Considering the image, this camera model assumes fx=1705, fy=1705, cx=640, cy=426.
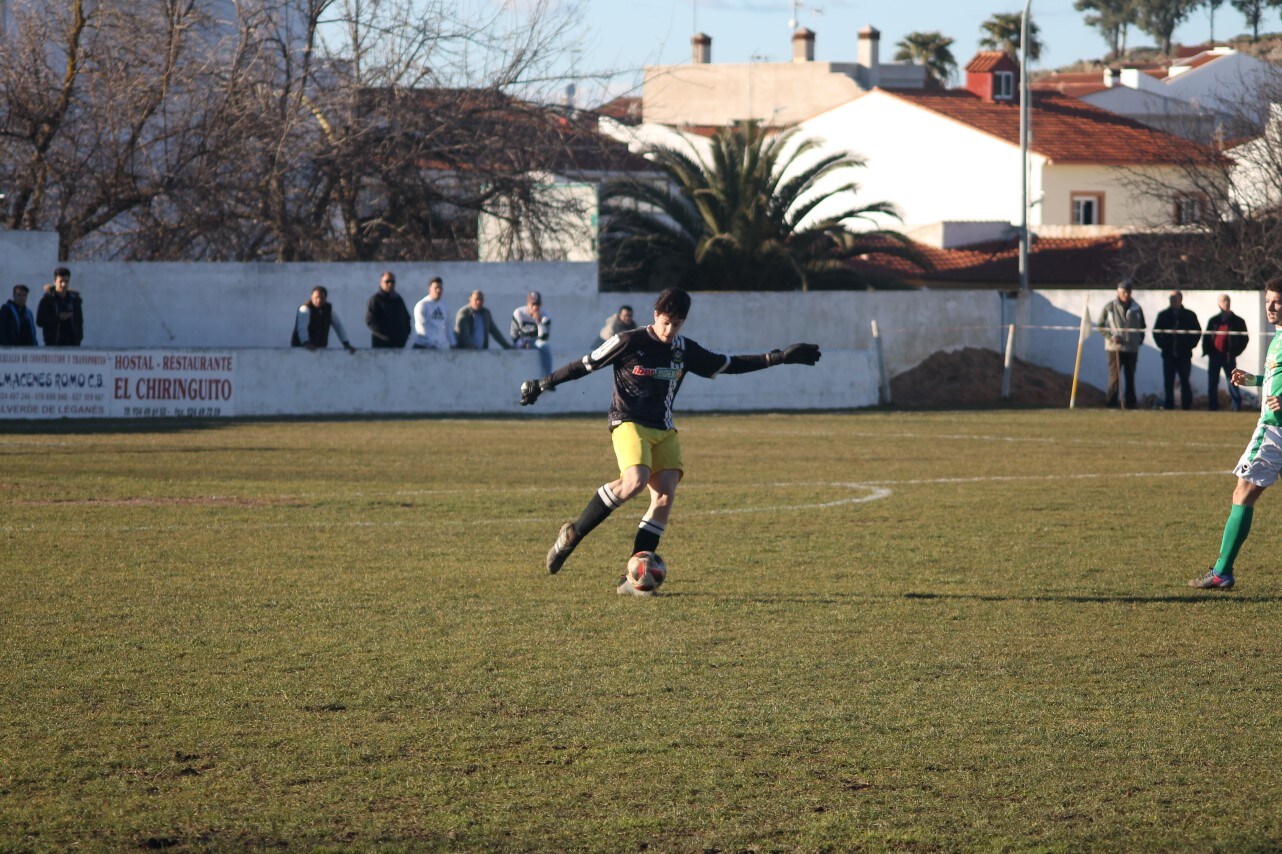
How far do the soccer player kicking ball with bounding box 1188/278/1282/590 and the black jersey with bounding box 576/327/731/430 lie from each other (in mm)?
3058

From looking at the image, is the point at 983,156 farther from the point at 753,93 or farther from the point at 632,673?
the point at 632,673

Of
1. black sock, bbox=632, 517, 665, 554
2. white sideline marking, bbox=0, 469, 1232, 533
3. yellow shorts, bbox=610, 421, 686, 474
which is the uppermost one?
yellow shorts, bbox=610, 421, 686, 474

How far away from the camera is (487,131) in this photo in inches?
1342

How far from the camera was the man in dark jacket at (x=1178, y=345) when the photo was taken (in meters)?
27.5

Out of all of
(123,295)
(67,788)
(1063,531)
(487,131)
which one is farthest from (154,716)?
(487,131)

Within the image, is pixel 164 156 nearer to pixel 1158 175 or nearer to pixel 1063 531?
pixel 1063 531

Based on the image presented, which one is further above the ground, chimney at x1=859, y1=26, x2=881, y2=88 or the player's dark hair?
chimney at x1=859, y1=26, x2=881, y2=88

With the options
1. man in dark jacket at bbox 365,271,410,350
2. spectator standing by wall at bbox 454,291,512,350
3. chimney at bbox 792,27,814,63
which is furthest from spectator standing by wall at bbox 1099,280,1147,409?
chimney at bbox 792,27,814,63

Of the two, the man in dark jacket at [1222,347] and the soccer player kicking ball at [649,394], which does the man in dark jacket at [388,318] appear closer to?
the man in dark jacket at [1222,347]

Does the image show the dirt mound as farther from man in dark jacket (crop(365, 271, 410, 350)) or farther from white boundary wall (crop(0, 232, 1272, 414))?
man in dark jacket (crop(365, 271, 410, 350))

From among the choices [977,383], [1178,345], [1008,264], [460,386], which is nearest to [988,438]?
[1178,345]

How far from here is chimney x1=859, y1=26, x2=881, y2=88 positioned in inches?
3130

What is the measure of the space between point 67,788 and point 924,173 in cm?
5737

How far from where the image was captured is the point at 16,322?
Answer: 22438mm
